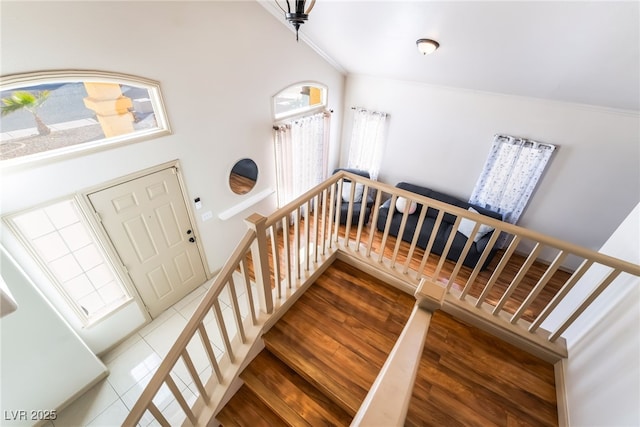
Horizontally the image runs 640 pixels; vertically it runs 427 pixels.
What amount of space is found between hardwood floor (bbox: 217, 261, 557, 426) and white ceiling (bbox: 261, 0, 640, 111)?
2.54 metres

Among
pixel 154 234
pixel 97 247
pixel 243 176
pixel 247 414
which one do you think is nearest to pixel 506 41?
pixel 243 176

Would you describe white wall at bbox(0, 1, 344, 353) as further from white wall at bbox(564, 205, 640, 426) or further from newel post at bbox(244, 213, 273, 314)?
white wall at bbox(564, 205, 640, 426)

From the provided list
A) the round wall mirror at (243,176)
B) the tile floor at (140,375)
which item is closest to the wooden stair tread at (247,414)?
the tile floor at (140,375)

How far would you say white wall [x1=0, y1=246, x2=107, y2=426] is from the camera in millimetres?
2096

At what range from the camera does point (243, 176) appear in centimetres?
398

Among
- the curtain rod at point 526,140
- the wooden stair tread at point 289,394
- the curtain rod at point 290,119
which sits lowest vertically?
the wooden stair tread at point 289,394

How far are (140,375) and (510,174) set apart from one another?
567cm

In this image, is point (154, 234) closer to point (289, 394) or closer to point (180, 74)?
point (180, 74)

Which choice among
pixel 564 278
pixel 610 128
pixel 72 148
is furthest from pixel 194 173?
pixel 564 278

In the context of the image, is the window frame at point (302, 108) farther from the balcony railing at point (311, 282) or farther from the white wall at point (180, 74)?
the balcony railing at point (311, 282)

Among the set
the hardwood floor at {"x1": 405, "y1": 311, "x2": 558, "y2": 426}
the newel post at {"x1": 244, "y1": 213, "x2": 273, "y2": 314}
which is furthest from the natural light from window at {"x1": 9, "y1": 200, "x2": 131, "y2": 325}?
the hardwood floor at {"x1": 405, "y1": 311, "x2": 558, "y2": 426}

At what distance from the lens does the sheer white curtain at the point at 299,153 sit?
4.22 meters

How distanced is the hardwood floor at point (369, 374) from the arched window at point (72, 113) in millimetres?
2362

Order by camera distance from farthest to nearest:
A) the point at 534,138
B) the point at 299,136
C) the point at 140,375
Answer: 1. the point at 299,136
2. the point at 534,138
3. the point at 140,375
